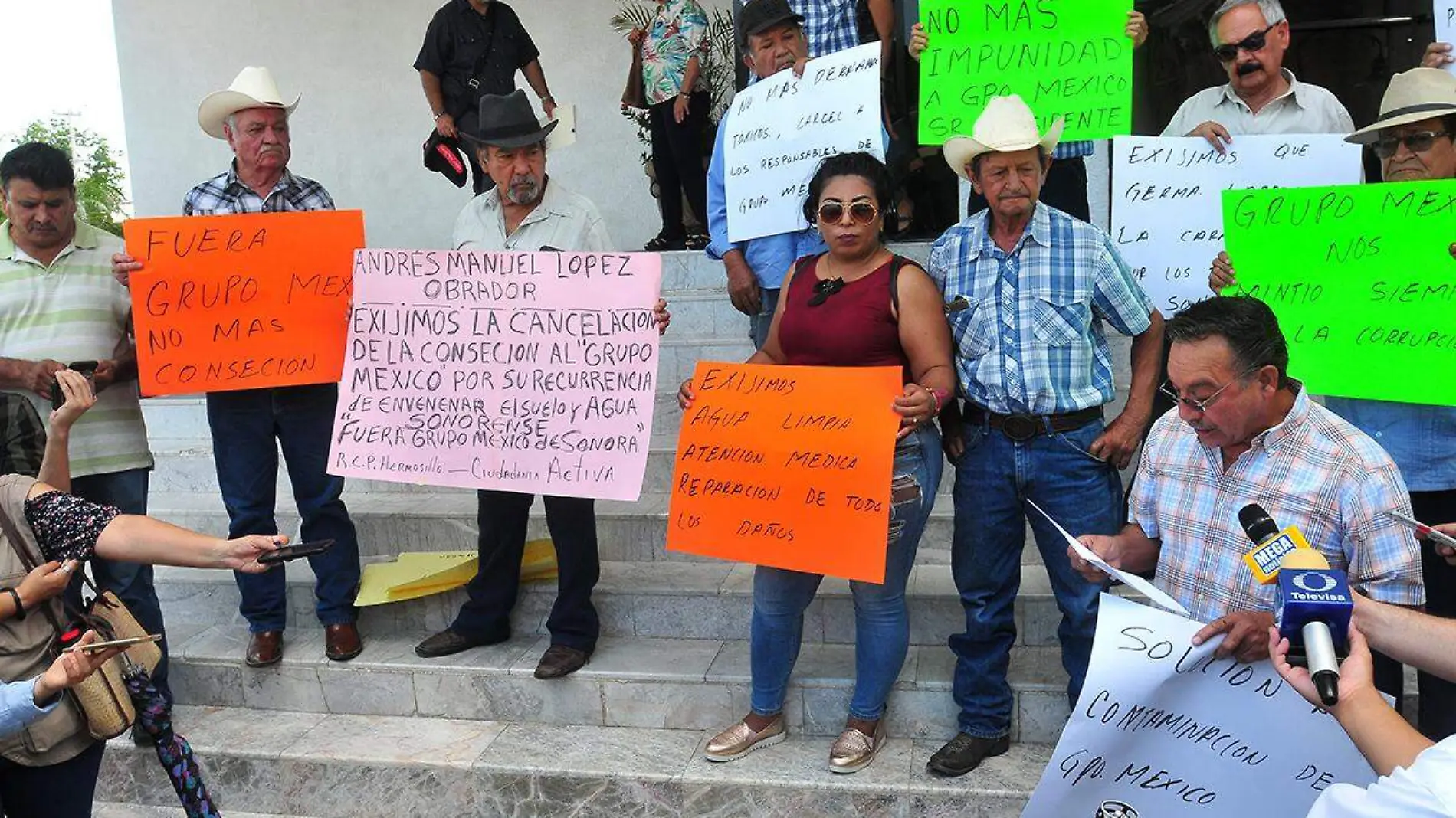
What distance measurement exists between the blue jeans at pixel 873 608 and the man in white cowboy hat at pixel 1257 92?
137 centimetres

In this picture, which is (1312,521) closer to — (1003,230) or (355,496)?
(1003,230)

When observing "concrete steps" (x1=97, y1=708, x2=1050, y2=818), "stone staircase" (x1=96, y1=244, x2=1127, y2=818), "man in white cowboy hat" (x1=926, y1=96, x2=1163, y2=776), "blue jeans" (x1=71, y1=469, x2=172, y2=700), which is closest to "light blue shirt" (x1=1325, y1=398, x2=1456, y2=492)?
"man in white cowboy hat" (x1=926, y1=96, x2=1163, y2=776)

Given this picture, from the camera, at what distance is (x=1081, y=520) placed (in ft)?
10.9

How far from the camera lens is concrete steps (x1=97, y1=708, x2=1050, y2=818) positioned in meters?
3.55

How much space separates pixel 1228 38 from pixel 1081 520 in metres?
1.56

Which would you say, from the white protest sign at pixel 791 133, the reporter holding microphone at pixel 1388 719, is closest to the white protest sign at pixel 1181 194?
the white protest sign at pixel 791 133

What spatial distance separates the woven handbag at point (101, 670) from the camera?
2.49 meters

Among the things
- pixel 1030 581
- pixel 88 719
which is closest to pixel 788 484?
pixel 1030 581

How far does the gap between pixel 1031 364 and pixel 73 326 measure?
3131 millimetres

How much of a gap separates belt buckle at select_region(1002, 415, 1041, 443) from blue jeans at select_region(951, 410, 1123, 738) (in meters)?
0.02

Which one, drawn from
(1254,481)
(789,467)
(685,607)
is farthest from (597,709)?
(1254,481)

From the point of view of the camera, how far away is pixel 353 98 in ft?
27.7

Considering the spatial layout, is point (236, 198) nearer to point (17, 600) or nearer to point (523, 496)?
point (523, 496)

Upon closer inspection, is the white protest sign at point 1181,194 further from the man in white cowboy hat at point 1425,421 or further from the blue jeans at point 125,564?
the blue jeans at point 125,564
